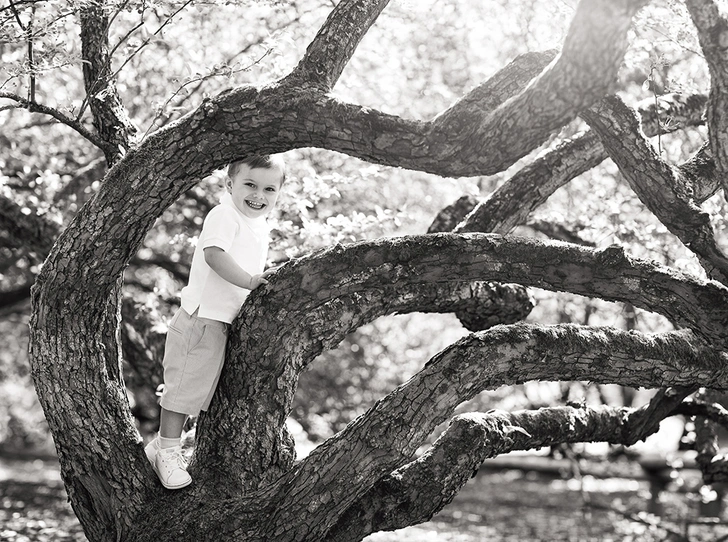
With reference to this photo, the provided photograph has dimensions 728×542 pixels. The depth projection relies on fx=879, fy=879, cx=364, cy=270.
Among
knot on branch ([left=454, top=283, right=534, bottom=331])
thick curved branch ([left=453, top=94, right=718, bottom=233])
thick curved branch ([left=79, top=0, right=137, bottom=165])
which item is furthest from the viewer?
thick curved branch ([left=453, top=94, right=718, bottom=233])

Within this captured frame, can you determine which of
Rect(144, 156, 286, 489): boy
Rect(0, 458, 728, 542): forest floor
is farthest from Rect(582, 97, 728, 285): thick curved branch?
Rect(0, 458, 728, 542): forest floor

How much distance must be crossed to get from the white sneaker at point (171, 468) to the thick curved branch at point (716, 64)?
290 centimetres

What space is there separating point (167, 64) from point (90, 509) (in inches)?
234

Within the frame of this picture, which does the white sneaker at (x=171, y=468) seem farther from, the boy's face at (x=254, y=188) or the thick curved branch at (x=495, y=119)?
the thick curved branch at (x=495, y=119)

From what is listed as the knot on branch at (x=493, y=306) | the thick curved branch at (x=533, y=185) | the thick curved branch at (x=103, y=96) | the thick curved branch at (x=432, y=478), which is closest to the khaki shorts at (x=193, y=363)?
the thick curved branch at (x=432, y=478)

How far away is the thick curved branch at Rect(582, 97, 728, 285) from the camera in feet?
13.5

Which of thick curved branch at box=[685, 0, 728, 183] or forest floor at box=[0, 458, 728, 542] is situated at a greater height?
thick curved branch at box=[685, 0, 728, 183]

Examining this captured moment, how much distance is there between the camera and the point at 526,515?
12.9m

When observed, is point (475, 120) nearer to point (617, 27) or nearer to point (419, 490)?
point (617, 27)

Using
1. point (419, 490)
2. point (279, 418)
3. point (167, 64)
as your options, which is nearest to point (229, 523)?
point (279, 418)

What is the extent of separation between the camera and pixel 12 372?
16891mm

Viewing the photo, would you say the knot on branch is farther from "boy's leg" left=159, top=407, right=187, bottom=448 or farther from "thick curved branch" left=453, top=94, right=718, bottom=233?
"boy's leg" left=159, top=407, right=187, bottom=448

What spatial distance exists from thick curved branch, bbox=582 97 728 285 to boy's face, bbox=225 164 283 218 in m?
Answer: 1.58

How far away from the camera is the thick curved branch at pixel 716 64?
361cm
